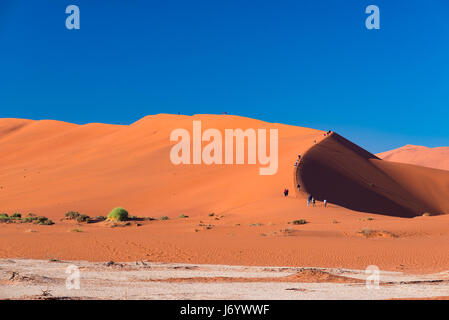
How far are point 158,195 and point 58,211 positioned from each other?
1001 centimetres

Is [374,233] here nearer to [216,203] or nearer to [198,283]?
[198,283]

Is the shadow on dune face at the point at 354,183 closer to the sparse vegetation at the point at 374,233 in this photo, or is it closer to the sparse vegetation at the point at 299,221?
the sparse vegetation at the point at 299,221

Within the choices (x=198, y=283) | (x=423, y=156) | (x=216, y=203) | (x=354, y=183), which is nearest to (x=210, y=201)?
(x=216, y=203)

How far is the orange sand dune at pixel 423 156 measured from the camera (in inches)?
5335

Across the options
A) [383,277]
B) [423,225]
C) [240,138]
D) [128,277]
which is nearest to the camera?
[128,277]

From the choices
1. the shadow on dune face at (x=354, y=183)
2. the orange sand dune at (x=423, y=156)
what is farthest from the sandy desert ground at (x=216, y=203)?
the orange sand dune at (x=423, y=156)

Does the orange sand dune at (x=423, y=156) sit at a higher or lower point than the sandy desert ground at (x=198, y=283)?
higher

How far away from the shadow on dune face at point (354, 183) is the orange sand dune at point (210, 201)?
196 mm

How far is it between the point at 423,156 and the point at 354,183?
11146cm

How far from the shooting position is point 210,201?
42.3 metres

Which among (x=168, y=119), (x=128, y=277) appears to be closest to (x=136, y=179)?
(x=168, y=119)

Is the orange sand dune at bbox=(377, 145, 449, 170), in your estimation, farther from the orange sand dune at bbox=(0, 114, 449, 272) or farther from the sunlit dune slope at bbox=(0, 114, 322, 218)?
the orange sand dune at bbox=(0, 114, 449, 272)

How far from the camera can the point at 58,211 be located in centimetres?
4156
